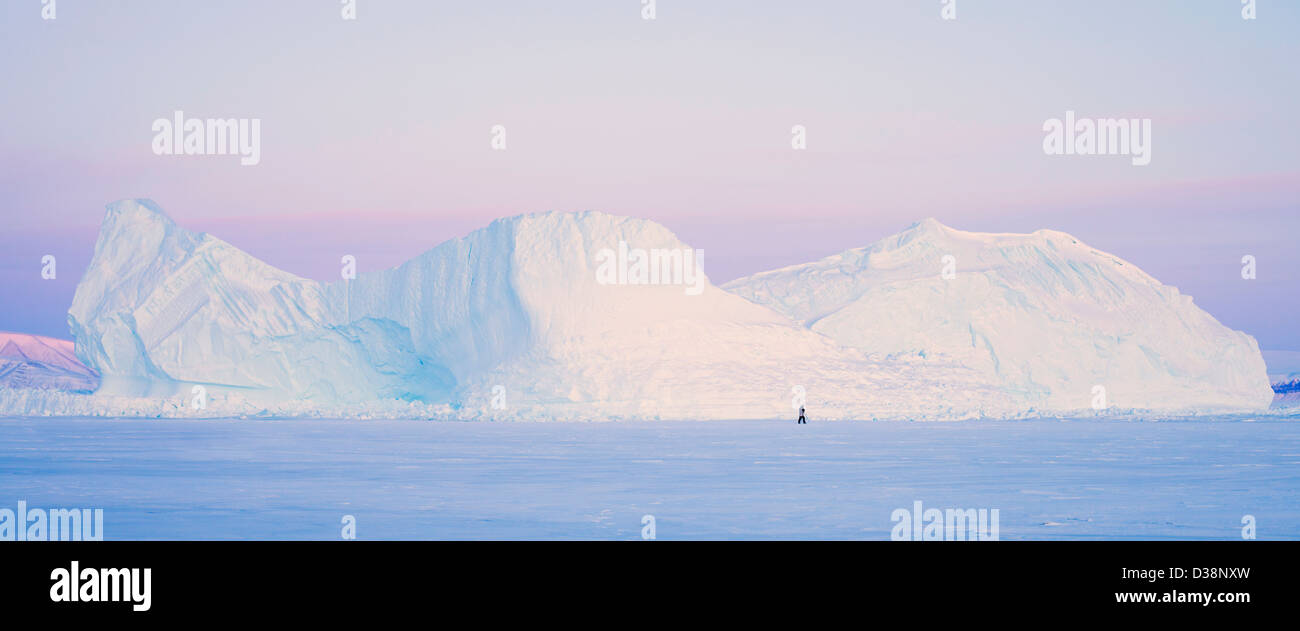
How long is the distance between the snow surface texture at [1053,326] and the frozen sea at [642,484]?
48.8ft

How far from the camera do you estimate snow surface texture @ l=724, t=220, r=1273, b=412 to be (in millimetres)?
41250

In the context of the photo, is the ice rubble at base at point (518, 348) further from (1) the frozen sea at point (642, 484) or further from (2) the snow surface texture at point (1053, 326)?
(1) the frozen sea at point (642, 484)

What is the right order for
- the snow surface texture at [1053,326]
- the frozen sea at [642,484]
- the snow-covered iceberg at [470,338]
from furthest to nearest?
the snow surface texture at [1053,326] < the snow-covered iceberg at [470,338] < the frozen sea at [642,484]

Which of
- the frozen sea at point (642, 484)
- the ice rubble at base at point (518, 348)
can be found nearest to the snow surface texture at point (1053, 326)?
the ice rubble at base at point (518, 348)

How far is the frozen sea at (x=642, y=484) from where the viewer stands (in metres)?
10.7

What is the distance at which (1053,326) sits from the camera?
1641 inches

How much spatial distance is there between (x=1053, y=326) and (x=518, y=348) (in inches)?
713

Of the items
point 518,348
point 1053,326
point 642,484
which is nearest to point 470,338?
point 518,348

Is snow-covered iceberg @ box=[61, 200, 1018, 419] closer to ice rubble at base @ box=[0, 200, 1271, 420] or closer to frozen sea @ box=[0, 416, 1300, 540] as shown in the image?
ice rubble at base @ box=[0, 200, 1271, 420]

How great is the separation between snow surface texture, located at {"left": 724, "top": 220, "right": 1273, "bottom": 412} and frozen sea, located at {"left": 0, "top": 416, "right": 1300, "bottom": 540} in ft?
48.8

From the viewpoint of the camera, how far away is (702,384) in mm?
36656
